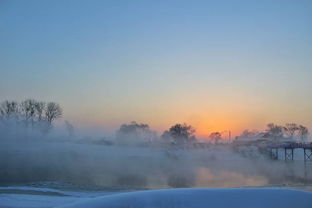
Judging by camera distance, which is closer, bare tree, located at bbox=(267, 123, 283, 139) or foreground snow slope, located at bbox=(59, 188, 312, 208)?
foreground snow slope, located at bbox=(59, 188, 312, 208)

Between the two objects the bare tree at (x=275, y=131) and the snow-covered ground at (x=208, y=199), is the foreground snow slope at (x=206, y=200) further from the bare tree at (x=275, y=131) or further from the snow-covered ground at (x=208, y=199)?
the bare tree at (x=275, y=131)

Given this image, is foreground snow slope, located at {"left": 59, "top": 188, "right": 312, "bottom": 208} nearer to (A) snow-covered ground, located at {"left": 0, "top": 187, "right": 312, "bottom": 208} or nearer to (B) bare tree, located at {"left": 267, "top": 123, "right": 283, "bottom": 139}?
(A) snow-covered ground, located at {"left": 0, "top": 187, "right": 312, "bottom": 208}

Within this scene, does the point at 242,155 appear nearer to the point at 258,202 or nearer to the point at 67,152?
the point at 67,152

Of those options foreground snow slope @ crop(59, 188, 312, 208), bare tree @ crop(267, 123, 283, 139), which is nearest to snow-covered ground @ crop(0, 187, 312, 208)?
foreground snow slope @ crop(59, 188, 312, 208)

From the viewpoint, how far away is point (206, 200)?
8461 millimetres

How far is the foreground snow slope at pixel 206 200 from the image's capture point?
322 inches

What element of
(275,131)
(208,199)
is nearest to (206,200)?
(208,199)

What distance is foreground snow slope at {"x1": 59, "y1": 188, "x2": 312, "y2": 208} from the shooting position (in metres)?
8.19

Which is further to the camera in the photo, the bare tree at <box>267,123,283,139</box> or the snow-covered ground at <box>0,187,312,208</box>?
the bare tree at <box>267,123,283,139</box>

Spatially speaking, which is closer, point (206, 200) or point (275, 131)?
point (206, 200)

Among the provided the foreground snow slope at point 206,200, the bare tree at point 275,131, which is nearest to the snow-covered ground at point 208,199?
the foreground snow slope at point 206,200

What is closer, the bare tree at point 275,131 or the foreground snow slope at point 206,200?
the foreground snow slope at point 206,200

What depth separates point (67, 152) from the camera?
63.7 metres

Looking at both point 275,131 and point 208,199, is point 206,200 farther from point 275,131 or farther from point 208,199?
point 275,131
